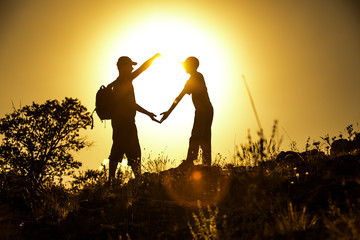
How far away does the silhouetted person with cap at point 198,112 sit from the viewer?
6.91m

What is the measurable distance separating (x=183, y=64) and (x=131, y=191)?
320 cm

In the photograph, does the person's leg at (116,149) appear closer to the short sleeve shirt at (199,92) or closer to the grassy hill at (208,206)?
the grassy hill at (208,206)

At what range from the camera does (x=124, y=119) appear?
22.1ft

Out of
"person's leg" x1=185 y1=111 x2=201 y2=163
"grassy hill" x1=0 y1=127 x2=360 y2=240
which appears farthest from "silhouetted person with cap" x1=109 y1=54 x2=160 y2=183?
"person's leg" x1=185 y1=111 x2=201 y2=163

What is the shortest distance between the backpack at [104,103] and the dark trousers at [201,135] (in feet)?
5.87

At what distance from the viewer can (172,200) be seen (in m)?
4.93

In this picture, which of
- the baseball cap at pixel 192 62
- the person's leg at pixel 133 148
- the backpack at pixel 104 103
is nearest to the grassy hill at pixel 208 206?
the person's leg at pixel 133 148

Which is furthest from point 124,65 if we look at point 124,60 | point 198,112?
point 198,112

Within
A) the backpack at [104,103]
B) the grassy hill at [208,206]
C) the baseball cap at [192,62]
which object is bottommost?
the grassy hill at [208,206]

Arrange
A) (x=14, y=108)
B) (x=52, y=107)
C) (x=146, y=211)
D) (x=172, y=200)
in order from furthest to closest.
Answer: (x=52, y=107) → (x=14, y=108) → (x=172, y=200) → (x=146, y=211)

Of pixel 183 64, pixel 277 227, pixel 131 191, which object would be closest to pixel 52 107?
pixel 183 64

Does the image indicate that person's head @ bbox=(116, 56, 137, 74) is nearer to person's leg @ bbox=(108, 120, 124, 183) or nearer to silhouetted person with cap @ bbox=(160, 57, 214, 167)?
person's leg @ bbox=(108, 120, 124, 183)

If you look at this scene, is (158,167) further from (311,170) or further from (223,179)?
(311,170)

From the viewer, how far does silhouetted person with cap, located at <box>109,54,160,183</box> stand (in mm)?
6688
